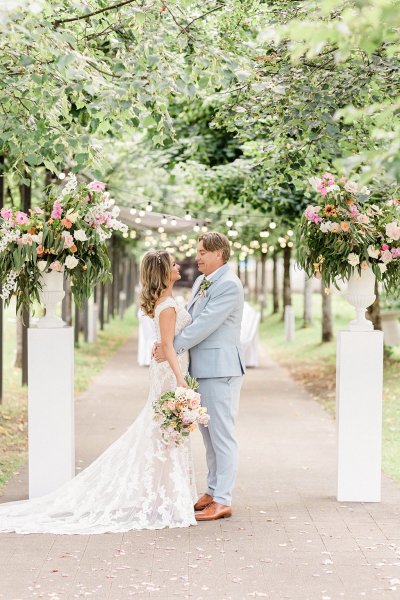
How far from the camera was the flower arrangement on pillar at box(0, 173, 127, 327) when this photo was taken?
25.5 feet

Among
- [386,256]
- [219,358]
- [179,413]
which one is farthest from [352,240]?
[179,413]

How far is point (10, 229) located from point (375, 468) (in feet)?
11.5

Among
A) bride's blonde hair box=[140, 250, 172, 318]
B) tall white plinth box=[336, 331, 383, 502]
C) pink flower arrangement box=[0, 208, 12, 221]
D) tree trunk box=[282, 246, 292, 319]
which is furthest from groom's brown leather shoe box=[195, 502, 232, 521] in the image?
tree trunk box=[282, 246, 292, 319]

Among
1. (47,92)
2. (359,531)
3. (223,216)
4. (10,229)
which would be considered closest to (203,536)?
(359,531)

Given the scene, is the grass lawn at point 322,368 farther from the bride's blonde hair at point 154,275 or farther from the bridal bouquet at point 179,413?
the bride's blonde hair at point 154,275

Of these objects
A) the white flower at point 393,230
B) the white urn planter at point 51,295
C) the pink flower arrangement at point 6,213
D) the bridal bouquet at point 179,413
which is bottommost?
the bridal bouquet at point 179,413

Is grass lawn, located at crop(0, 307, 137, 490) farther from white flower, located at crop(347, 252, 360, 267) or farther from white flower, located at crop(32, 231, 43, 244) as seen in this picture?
white flower, located at crop(347, 252, 360, 267)

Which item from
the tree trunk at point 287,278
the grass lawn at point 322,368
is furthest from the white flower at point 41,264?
the tree trunk at point 287,278

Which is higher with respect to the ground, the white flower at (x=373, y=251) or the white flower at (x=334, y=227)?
the white flower at (x=334, y=227)

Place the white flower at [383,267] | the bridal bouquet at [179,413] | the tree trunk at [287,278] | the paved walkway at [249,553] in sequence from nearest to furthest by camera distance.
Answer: the paved walkway at [249,553]
the bridal bouquet at [179,413]
the white flower at [383,267]
the tree trunk at [287,278]

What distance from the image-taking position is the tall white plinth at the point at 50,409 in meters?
8.01

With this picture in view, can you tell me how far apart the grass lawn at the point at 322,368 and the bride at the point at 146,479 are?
276 centimetres

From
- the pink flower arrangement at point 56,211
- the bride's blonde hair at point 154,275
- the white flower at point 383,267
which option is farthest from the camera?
the white flower at point 383,267

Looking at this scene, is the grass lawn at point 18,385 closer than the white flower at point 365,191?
No
